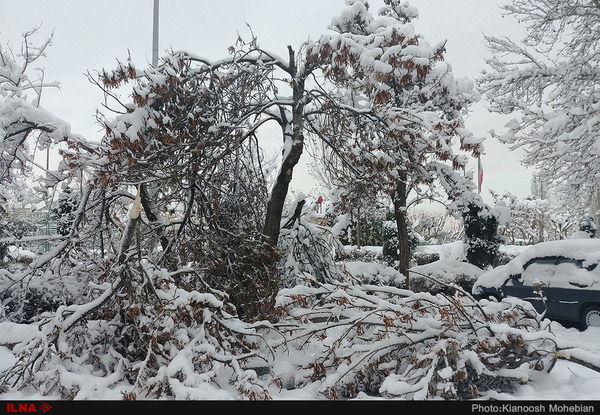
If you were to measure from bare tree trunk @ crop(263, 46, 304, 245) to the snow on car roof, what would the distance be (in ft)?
16.6

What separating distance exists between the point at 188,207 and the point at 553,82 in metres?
12.2

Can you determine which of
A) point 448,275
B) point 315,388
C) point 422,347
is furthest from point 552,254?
point 315,388

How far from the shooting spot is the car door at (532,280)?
360 inches

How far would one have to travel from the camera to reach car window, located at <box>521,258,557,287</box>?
9.11 m

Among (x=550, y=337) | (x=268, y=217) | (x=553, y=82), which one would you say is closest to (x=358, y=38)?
(x=268, y=217)

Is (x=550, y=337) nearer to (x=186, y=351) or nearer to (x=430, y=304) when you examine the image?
(x=430, y=304)

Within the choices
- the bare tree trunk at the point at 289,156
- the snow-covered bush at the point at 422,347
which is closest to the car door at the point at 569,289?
the snow-covered bush at the point at 422,347

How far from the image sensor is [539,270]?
30.6 feet

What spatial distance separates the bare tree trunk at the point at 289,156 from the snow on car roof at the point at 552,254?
5.05 m

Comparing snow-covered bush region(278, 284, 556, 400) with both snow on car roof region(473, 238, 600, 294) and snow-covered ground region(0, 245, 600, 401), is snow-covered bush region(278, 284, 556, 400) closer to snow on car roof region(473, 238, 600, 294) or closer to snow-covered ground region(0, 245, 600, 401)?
snow-covered ground region(0, 245, 600, 401)

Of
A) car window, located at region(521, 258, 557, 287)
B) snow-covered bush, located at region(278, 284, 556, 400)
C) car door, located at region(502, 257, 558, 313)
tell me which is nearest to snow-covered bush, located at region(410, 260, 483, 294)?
car door, located at region(502, 257, 558, 313)
